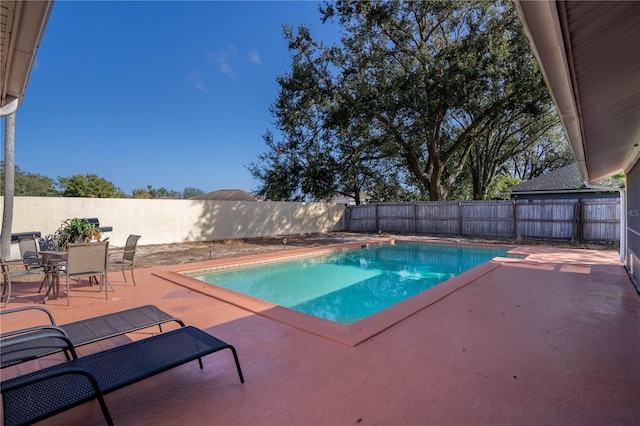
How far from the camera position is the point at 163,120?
83.3 feet

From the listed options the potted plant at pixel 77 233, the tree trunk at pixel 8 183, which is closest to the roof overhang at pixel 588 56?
the potted plant at pixel 77 233

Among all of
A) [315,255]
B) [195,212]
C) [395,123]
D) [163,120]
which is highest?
[163,120]

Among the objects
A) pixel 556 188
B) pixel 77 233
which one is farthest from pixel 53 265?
pixel 556 188

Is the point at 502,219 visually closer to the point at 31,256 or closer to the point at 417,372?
the point at 417,372

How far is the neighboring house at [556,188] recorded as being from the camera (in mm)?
14672

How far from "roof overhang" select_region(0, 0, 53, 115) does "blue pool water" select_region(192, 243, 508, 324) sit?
15.4 ft

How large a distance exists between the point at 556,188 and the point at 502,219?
442 centimetres

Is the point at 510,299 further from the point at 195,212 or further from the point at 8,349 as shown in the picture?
the point at 195,212

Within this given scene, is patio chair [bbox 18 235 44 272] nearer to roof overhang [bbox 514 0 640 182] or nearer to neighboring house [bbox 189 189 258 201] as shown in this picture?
roof overhang [bbox 514 0 640 182]

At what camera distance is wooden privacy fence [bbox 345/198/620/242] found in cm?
1066

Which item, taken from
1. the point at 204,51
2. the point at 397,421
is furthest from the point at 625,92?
the point at 204,51

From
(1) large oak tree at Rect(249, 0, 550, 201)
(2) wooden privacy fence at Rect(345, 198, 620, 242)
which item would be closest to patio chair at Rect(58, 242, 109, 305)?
(1) large oak tree at Rect(249, 0, 550, 201)

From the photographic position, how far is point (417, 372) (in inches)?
96.7

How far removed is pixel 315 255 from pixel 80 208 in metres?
7.84
